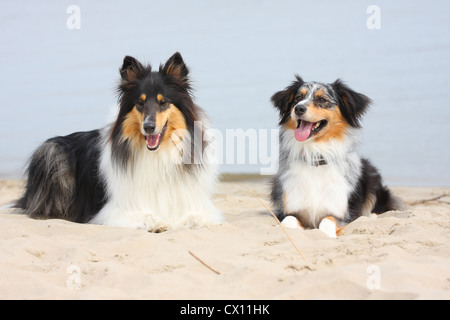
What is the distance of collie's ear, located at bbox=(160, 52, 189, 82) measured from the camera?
5.55m

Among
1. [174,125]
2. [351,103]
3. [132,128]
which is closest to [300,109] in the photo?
[351,103]

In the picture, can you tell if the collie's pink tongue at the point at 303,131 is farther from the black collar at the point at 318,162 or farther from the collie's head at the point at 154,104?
the collie's head at the point at 154,104

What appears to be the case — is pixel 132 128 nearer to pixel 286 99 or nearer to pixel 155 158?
pixel 155 158

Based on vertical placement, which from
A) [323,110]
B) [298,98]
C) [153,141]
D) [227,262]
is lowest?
[227,262]

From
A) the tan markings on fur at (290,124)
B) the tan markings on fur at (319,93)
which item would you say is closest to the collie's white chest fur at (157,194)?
the tan markings on fur at (290,124)

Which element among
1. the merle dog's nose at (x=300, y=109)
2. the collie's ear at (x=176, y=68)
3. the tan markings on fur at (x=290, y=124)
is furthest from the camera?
the tan markings on fur at (x=290, y=124)

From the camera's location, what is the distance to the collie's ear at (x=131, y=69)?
18.1ft

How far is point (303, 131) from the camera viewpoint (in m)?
5.63

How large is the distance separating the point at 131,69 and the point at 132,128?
0.60 metres

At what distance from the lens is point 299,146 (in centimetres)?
573

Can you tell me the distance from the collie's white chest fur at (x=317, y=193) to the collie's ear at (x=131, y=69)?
1.88 metres
